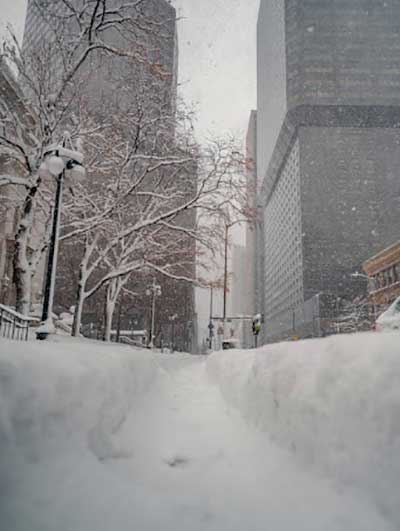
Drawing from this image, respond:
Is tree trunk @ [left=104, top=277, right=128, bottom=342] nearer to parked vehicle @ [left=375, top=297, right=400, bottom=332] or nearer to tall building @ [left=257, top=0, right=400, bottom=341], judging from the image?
parked vehicle @ [left=375, top=297, right=400, bottom=332]

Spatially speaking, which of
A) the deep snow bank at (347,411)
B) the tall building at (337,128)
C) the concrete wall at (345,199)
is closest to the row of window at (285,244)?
the tall building at (337,128)

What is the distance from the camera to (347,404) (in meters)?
2.31

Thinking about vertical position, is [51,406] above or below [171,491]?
above

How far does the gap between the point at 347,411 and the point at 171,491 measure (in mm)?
1322

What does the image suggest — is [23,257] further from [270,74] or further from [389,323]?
[270,74]

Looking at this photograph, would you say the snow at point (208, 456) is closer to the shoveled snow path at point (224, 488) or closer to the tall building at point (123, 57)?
the shoveled snow path at point (224, 488)

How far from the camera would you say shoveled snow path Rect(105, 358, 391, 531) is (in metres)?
2.01

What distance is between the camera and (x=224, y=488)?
99.9 inches

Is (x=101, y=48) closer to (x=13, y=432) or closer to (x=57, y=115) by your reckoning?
(x=57, y=115)

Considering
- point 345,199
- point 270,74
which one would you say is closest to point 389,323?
point 345,199

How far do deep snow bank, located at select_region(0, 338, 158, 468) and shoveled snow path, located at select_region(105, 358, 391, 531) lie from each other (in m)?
0.32

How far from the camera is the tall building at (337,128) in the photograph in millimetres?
123625

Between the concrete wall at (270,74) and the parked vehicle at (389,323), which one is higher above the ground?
the concrete wall at (270,74)

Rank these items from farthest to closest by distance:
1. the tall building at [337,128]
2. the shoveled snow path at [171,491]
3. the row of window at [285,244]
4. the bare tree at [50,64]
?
the row of window at [285,244], the tall building at [337,128], the bare tree at [50,64], the shoveled snow path at [171,491]
